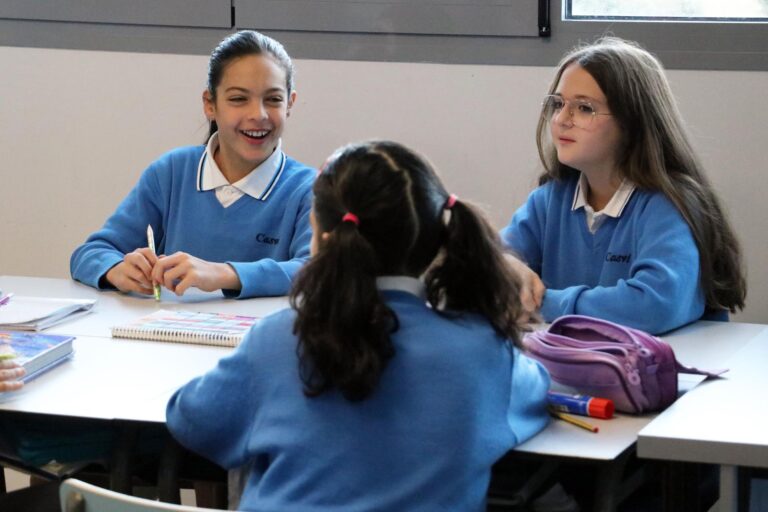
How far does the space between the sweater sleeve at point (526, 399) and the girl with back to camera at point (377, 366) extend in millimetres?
25

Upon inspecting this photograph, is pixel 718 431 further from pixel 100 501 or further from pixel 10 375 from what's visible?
pixel 10 375

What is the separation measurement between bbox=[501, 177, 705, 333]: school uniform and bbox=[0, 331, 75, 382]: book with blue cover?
0.90m

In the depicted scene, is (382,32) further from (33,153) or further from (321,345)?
(321,345)

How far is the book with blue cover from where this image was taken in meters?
1.95

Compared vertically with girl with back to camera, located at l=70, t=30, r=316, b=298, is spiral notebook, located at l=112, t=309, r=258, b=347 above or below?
below

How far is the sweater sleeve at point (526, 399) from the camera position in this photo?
166 centimetres

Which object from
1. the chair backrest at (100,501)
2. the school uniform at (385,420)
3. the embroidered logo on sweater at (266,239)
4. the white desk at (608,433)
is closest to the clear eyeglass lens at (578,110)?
the white desk at (608,433)

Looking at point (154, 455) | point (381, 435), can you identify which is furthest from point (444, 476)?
point (154, 455)

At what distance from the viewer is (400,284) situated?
1.58m

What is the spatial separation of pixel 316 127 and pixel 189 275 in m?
1.16

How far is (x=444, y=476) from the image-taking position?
1520mm

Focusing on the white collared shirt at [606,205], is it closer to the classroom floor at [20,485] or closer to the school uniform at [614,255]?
the school uniform at [614,255]

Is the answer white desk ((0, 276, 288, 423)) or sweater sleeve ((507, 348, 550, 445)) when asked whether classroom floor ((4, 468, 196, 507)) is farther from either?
sweater sleeve ((507, 348, 550, 445))

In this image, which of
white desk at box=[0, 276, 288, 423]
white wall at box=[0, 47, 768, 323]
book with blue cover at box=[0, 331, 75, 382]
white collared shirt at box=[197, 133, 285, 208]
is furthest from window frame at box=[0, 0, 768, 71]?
book with blue cover at box=[0, 331, 75, 382]
